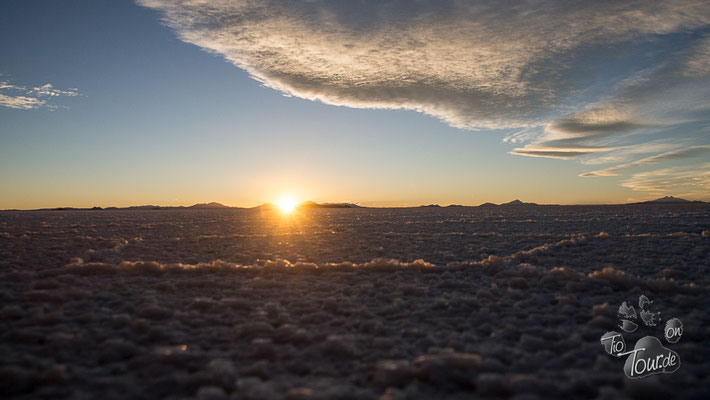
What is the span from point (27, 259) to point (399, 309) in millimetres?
12638

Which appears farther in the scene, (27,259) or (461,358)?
(27,259)

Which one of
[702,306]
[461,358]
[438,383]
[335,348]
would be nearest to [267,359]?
[335,348]

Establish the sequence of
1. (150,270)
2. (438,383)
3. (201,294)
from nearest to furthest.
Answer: (438,383), (201,294), (150,270)

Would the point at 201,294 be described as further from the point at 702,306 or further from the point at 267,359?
the point at 702,306

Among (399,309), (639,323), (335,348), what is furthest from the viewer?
(399,309)

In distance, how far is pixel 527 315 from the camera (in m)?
6.39

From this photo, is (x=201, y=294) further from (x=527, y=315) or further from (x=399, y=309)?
(x=527, y=315)

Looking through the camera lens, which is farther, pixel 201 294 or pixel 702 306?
pixel 201 294

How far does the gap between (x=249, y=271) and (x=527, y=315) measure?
23.6ft

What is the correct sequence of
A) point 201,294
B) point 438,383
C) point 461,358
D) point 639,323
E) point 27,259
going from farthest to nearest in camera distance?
point 27,259, point 201,294, point 639,323, point 461,358, point 438,383

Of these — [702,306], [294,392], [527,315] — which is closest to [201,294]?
[294,392]

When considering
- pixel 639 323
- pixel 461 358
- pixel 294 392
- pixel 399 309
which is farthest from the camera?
pixel 399 309

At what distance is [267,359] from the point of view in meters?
4.63

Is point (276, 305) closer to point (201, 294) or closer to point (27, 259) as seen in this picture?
point (201, 294)
